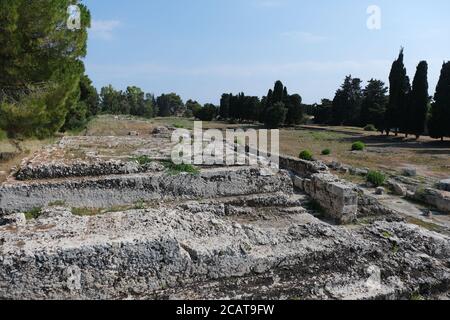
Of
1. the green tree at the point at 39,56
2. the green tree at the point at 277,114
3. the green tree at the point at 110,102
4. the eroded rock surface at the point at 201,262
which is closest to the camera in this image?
the eroded rock surface at the point at 201,262

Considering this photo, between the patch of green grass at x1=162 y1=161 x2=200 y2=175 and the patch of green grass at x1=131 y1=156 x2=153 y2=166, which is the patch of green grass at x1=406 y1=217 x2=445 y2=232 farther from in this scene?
the patch of green grass at x1=131 y1=156 x2=153 y2=166

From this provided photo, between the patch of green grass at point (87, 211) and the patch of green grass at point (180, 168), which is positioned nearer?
the patch of green grass at point (87, 211)

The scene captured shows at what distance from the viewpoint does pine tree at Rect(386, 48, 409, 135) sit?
3331cm

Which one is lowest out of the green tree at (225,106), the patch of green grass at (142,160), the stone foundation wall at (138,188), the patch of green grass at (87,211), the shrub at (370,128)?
the patch of green grass at (87,211)

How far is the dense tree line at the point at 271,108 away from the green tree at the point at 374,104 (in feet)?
24.6

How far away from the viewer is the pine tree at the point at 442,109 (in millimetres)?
29844

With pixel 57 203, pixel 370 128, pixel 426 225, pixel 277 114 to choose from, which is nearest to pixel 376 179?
pixel 426 225

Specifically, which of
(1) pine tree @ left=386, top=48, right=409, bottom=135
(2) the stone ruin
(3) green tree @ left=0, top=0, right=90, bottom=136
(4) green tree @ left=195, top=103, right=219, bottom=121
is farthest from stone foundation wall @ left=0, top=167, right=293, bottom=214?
(4) green tree @ left=195, top=103, right=219, bottom=121

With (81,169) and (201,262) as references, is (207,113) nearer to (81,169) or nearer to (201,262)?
(81,169)

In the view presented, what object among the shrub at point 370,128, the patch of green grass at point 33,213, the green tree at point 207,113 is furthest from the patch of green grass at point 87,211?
the green tree at point 207,113

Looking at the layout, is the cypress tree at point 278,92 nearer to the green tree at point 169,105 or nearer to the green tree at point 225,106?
the green tree at point 225,106
